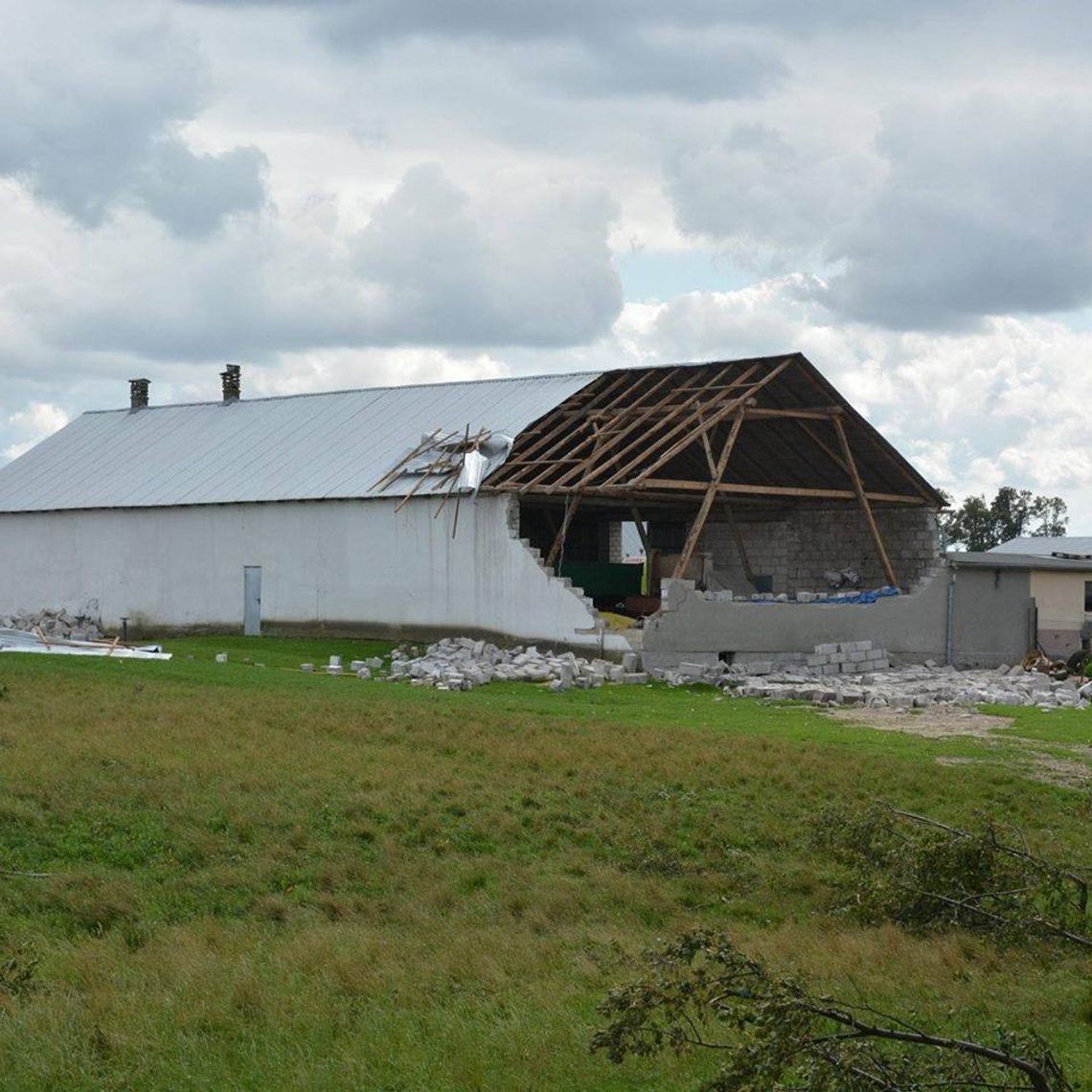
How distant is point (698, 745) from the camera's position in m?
21.5

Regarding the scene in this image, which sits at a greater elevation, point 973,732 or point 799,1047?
point 799,1047

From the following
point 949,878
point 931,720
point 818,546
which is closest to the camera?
point 949,878

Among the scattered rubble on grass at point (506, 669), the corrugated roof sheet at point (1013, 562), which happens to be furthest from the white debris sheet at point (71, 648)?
the corrugated roof sheet at point (1013, 562)

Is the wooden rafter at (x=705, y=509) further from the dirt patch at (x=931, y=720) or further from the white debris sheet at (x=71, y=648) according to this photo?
the white debris sheet at (x=71, y=648)

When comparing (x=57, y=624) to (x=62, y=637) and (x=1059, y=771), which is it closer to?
(x=62, y=637)

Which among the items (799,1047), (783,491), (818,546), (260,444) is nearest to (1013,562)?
(783,491)

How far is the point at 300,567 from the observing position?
132ft

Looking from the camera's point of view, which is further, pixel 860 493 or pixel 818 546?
pixel 818 546

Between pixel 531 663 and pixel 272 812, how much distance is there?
14635 millimetres

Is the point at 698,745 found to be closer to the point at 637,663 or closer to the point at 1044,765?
Result: the point at 1044,765

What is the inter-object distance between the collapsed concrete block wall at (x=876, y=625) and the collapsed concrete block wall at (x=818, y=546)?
1.97 metres

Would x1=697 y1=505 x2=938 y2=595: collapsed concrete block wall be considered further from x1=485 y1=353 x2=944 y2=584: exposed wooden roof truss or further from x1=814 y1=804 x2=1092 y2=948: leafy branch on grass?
x1=814 y1=804 x2=1092 y2=948: leafy branch on grass

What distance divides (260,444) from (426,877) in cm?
3071

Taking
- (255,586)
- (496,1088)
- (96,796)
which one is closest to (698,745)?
(96,796)
